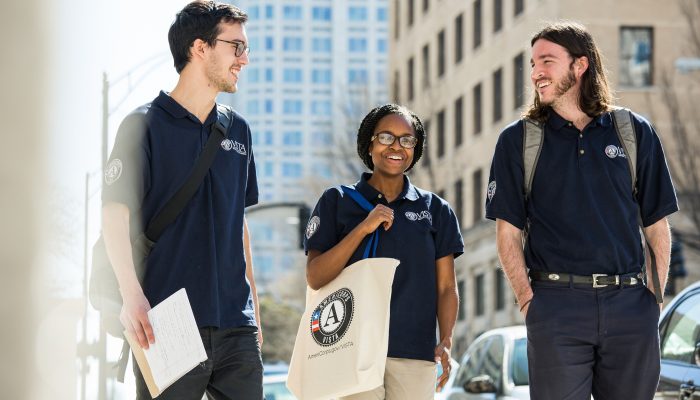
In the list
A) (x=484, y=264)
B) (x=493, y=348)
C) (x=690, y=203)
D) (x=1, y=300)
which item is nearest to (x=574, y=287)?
(x=1, y=300)

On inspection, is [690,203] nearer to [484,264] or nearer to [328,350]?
[484,264]

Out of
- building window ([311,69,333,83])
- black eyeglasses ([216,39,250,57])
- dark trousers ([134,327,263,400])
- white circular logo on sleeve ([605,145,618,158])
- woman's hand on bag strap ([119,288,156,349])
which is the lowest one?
dark trousers ([134,327,263,400])

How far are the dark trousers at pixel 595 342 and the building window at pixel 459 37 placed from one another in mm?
53020

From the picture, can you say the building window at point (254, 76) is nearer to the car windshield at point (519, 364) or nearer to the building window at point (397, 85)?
the building window at point (397, 85)

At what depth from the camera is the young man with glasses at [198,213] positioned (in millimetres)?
4566

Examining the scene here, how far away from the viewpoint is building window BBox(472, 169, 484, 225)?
53625 mm

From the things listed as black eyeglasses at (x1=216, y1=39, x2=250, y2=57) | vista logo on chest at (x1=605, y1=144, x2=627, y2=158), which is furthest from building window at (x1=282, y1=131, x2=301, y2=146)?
black eyeglasses at (x1=216, y1=39, x2=250, y2=57)

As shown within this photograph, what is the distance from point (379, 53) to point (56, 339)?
6572 inches

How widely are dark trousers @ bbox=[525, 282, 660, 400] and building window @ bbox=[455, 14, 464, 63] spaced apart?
53020 mm

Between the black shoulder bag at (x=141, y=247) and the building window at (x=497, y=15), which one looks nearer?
the black shoulder bag at (x=141, y=247)

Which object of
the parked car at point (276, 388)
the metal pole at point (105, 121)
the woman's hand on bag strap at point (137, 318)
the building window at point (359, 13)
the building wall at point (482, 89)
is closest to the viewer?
the woman's hand on bag strap at point (137, 318)

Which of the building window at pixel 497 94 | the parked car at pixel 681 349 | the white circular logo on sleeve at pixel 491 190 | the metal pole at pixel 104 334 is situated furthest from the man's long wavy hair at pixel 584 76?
the building window at pixel 497 94

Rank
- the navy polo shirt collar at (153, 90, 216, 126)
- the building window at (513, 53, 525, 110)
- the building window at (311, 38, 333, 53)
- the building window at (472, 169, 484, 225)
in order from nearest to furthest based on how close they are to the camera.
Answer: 1. the navy polo shirt collar at (153, 90, 216, 126)
2. the building window at (513, 53, 525, 110)
3. the building window at (472, 169, 484, 225)
4. the building window at (311, 38, 333, 53)

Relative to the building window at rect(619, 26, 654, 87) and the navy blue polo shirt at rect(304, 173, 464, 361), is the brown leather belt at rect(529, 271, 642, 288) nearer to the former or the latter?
the navy blue polo shirt at rect(304, 173, 464, 361)
